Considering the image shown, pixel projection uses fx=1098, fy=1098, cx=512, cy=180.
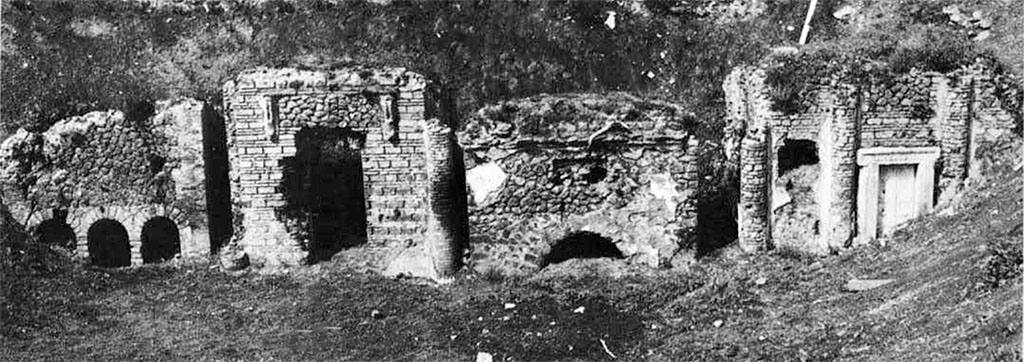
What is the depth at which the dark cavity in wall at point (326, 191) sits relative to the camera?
14484 mm

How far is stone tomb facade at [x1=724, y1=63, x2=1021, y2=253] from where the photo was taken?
13.3 meters

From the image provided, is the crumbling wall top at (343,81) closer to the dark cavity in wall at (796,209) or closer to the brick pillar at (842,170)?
the dark cavity in wall at (796,209)

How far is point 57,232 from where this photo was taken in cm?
1528

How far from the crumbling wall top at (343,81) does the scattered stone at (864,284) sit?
18.7ft

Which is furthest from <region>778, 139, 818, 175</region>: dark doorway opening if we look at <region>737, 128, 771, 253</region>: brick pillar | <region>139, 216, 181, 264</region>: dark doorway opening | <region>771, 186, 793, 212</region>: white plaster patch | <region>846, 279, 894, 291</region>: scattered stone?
<region>139, 216, 181, 264</region>: dark doorway opening

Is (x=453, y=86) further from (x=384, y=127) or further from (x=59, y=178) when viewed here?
(x=59, y=178)

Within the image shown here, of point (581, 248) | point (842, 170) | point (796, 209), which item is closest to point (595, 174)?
point (581, 248)

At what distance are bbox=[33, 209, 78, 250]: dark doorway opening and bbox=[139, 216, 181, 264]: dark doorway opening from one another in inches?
37.7

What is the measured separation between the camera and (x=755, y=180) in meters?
13.7

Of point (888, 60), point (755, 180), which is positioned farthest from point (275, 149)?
point (888, 60)

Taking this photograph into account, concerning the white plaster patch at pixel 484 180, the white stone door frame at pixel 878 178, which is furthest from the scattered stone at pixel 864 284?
the white plaster patch at pixel 484 180

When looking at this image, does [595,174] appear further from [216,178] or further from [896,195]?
[216,178]

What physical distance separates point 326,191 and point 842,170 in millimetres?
7043

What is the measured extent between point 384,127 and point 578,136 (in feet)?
8.38
